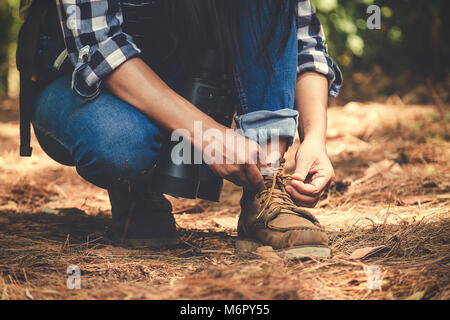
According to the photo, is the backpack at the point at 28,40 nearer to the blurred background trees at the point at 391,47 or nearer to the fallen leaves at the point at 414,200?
the fallen leaves at the point at 414,200

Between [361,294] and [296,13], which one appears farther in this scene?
[296,13]

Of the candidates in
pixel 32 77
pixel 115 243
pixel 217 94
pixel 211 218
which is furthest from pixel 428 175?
pixel 32 77

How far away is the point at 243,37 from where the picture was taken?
125cm

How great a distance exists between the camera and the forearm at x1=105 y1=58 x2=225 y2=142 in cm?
112

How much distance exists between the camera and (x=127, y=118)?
1182mm

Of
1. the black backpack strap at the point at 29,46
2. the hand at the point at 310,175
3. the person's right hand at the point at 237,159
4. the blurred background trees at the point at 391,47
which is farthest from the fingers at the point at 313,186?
the blurred background trees at the point at 391,47

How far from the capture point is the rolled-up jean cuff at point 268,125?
121 centimetres

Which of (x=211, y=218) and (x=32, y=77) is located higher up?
(x=32, y=77)

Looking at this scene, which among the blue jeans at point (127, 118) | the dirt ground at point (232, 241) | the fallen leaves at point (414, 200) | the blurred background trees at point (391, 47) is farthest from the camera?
the blurred background trees at point (391, 47)

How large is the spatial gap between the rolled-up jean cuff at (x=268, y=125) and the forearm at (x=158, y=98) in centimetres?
14

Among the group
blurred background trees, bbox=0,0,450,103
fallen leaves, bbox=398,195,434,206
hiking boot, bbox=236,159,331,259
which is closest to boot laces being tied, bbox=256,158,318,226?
hiking boot, bbox=236,159,331,259

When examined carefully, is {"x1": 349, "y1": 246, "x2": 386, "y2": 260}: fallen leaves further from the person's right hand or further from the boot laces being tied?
the person's right hand

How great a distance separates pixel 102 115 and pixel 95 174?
0.59 feet

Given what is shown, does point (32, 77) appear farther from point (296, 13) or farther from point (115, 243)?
point (296, 13)
